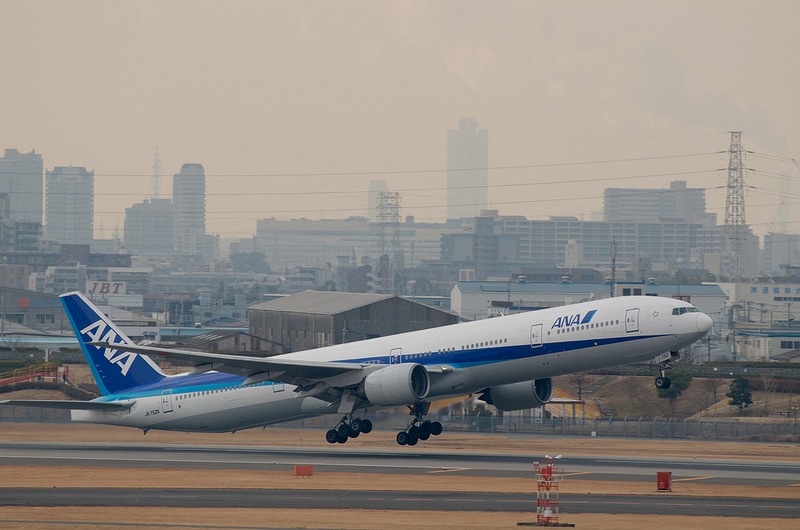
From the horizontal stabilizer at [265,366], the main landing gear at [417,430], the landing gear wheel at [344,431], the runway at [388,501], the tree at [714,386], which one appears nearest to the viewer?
the runway at [388,501]

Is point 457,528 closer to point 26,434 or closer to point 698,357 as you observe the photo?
point 26,434

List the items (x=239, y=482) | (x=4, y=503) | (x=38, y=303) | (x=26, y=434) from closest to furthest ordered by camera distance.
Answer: (x=4, y=503), (x=239, y=482), (x=26, y=434), (x=38, y=303)

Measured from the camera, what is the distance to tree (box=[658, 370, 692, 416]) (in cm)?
8355

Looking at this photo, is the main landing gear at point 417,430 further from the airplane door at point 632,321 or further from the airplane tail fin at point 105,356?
the airplane tail fin at point 105,356

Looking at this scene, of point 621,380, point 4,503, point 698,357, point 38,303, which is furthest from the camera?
point 38,303

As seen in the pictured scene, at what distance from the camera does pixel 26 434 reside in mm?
62781

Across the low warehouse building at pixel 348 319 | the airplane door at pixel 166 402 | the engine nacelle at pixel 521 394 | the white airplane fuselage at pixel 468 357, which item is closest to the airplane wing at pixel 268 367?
the white airplane fuselage at pixel 468 357

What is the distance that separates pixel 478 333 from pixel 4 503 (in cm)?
2337

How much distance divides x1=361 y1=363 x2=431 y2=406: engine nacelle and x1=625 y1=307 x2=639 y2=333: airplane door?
1022 centimetres

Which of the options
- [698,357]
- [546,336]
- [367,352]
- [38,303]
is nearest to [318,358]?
A: [367,352]

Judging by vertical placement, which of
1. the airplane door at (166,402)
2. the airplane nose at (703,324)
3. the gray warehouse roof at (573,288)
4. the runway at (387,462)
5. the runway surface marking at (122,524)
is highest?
the gray warehouse roof at (573,288)

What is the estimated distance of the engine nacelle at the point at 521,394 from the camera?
53.7 m

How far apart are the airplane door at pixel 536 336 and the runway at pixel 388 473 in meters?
6.22

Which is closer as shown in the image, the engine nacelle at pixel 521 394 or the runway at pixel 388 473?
the runway at pixel 388 473
